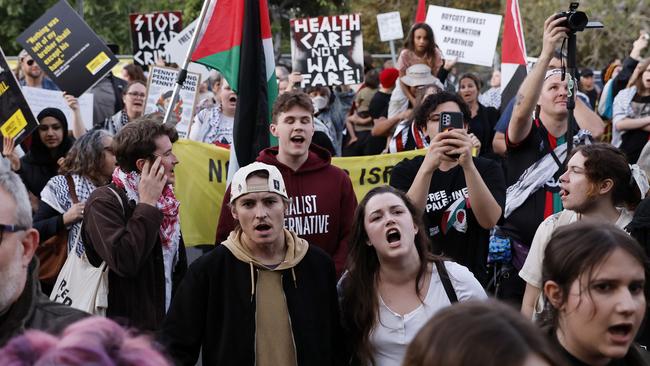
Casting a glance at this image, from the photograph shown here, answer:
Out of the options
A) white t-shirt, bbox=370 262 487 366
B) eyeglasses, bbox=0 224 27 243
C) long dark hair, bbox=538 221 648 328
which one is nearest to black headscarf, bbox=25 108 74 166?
white t-shirt, bbox=370 262 487 366

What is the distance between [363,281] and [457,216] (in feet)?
4.18

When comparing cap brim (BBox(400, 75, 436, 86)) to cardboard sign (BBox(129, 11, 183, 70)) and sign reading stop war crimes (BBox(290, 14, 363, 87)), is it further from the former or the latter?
cardboard sign (BBox(129, 11, 183, 70))

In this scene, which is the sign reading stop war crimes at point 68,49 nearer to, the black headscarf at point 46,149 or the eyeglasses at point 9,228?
the black headscarf at point 46,149

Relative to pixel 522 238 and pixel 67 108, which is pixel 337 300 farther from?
pixel 67 108

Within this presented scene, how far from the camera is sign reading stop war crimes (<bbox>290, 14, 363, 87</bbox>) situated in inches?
485

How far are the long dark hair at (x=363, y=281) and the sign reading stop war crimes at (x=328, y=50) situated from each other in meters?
7.05

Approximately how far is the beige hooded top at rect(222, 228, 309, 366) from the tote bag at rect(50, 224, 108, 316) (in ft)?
3.02

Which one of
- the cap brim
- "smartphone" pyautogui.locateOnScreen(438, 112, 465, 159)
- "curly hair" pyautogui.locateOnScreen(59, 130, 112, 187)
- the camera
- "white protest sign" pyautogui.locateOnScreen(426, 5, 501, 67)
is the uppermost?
"white protest sign" pyautogui.locateOnScreen(426, 5, 501, 67)

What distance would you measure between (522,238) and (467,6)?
1263 inches

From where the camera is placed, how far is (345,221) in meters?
6.42

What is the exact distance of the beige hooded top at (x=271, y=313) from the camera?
16.2 ft

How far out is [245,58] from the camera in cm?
822

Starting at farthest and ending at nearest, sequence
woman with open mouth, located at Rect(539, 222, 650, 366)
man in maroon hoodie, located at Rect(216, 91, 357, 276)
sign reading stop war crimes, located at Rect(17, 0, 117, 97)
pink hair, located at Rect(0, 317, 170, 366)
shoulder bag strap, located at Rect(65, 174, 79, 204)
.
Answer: sign reading stop war crimes, located at Rect(17, 0, 117, 97) → shoulder bag strap, located at Rect(65, 174, 79, 204) → man in maroon hoodie, located at Rect(216, 91, 357, 276) → woman with open mouth, located at Rect(539, 222, 650, 366) → pink hair, located at Rect(0, 317, 170, 366)

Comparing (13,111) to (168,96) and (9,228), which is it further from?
(9,228)
